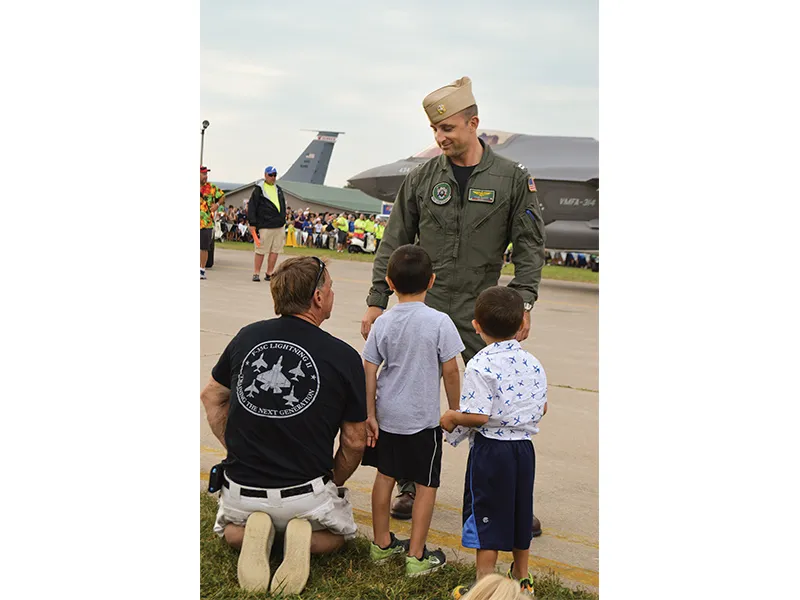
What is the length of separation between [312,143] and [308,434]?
6454 cm

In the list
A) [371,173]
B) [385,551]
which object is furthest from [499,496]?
[371,173]

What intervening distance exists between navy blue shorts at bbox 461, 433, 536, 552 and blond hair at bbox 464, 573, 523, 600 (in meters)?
0.97

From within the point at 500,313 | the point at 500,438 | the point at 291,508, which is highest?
the point at 500,313

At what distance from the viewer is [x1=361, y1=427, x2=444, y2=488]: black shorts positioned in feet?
10.0

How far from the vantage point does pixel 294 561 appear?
2764 millimetres

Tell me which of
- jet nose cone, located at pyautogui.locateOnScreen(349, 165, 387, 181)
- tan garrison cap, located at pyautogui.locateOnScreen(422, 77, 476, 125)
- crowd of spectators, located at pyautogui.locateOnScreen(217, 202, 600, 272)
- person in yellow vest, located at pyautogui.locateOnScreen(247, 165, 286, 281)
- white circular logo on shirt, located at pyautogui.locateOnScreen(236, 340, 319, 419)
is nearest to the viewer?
white circular logo on shirt, located at pyautogui.locateOnScreen(236, 340, 319, 419)

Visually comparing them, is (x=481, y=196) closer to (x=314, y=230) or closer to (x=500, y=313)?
(x=500, y=313)

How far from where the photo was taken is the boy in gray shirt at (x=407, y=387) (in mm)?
3064

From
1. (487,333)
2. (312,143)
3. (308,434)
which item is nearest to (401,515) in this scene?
(308,434)

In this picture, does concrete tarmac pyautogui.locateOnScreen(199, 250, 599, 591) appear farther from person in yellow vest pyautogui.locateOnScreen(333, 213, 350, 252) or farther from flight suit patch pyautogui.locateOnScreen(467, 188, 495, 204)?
person in yellow vest pyautogui.locateOnScreen(333, 213, 350, 252)

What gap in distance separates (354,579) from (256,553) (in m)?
0.35

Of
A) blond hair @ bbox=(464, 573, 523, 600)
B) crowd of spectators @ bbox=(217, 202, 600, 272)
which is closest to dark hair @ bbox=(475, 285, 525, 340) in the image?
blond hair @ bbox=(464, 573, 523, 600)

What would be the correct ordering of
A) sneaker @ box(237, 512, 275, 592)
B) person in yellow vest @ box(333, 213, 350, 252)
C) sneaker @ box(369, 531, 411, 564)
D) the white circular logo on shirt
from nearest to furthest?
sneaker @ box(237, 512, 275, 592)
the white circular logo on shirt
sneaker @ box(369, 531, 411, 564)
person in yellow vest @ box(333, 213, 350, 252)
